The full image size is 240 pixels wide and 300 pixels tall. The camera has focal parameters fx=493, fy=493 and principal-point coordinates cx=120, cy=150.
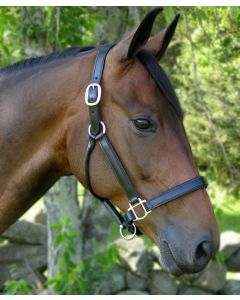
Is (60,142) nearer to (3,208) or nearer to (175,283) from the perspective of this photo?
(3,208)

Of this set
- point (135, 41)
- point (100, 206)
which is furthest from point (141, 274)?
point (135, 41)

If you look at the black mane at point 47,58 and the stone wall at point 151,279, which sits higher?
the black mane at point 47,58

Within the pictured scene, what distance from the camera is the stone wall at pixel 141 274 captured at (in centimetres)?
588

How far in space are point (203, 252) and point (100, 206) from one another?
11.1ft

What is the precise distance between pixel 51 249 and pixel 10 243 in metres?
1.95

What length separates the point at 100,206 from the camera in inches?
206

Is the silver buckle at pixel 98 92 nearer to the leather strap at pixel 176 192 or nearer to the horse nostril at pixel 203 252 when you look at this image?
the leather strap at pixel 176 192

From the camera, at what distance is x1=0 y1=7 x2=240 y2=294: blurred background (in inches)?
150

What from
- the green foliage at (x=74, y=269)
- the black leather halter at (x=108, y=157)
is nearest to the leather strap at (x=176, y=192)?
the black leather halter at (x=108, y=157)

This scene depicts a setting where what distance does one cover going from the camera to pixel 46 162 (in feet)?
7.10

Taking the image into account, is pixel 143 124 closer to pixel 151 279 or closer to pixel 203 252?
pixel 203 252

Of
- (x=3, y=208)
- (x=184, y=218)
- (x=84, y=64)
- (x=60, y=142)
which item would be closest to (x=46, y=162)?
(x=60, y=142)

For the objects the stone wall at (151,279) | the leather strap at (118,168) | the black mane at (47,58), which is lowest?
the stone wall at (151,279)

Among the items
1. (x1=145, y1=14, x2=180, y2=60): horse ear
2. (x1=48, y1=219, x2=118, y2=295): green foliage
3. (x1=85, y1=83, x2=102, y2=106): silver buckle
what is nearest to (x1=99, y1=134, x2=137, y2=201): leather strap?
(x1=85, y1=83, x2=102, y2=106): silver buckle
